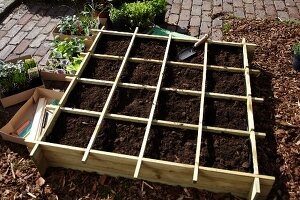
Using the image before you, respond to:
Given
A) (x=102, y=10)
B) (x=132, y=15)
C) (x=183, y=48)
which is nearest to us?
(x=183, y=48)

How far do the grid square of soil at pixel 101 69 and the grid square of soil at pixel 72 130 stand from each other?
723 mm

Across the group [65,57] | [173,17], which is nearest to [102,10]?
[65,57]

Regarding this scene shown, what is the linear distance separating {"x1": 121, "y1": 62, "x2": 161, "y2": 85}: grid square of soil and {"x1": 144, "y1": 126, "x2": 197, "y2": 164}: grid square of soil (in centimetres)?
80

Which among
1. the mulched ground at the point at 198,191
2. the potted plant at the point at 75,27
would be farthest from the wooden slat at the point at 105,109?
the potted plant at the point at 75,27

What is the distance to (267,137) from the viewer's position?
153 inches

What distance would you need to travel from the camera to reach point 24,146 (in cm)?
385

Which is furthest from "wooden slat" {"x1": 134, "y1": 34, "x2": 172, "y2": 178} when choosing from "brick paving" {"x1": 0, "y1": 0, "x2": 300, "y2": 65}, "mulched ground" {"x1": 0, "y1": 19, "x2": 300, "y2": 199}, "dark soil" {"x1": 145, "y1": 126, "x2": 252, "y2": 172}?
"brick paving" {"x1": 0, "y1": 0, "x2": 300, "y2": 65}

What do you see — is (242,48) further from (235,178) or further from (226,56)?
(235,178)

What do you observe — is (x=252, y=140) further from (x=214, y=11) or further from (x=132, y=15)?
(x=214, y=11)

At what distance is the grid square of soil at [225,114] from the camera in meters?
3.54

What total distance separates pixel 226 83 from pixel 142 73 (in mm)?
1116

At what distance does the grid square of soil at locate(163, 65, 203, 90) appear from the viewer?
397cm

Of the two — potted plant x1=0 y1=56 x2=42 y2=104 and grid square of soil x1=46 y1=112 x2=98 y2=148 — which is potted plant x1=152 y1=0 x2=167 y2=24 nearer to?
potted plant x1=0 y1=56 x2=42 y2=104

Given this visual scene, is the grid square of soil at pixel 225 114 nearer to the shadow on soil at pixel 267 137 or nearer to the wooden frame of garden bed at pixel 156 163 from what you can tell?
the wooden frame of garden bed at pixel 156 163
